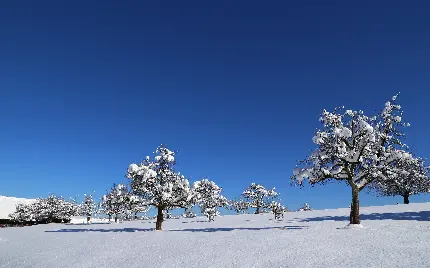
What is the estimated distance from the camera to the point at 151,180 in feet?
134

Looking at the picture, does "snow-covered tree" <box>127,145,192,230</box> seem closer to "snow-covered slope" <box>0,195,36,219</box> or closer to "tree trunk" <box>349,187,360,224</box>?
"tree trunk" <box>349,187,360,224</box>

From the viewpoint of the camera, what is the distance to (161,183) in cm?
4134

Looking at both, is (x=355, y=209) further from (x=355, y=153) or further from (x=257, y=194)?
(x=257, y=194)

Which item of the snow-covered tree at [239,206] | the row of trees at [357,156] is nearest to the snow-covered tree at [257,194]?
the snow-covered tree at [239,206]

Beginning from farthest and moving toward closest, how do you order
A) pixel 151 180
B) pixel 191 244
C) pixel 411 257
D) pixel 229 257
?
1. pixel 151 180
2. pixel 191 244
3. pixel 229 257
4. pixel 411 257

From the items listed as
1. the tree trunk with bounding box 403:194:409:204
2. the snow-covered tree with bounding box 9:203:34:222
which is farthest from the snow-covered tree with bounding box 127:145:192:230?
the snow-covered tree with bounding box 9:203:34:222

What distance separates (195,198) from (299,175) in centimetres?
1500

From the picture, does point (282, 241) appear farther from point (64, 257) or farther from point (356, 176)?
point (64, 257)

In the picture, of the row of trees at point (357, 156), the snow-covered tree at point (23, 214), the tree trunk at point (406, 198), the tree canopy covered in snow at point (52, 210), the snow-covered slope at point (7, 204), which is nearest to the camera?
the row of trees at point (357, 156)

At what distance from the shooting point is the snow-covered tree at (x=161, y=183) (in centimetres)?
4031

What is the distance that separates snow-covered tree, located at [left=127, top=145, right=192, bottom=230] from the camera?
40.3m

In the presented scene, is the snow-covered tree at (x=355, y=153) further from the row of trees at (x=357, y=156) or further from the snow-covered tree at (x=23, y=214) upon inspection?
the snow-covered tree at (x=23, y=214)

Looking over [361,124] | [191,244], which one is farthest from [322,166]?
[191,244]

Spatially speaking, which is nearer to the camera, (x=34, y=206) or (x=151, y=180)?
(x=151, y=180)
